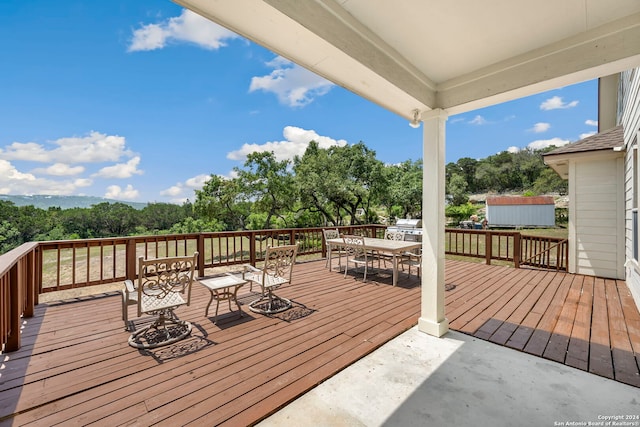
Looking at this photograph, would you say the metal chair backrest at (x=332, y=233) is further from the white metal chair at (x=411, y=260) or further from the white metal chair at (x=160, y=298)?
the white metal chair at (x=160, y=298)

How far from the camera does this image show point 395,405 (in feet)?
6.00

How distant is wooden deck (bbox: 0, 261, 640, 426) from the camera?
1.79 metres

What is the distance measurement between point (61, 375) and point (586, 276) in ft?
27.4

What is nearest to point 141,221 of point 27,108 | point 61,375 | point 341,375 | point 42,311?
point 27,108

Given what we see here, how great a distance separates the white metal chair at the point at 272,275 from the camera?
337 centimetres

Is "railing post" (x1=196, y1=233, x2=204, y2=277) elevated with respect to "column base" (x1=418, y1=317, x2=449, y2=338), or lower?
elevated

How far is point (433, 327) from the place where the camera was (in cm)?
287

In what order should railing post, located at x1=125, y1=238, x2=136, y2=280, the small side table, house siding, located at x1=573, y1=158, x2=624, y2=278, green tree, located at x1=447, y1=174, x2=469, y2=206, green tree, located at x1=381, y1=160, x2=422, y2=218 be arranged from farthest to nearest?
green tree, located at x1=447, y1=174, x2=469, y2=206 < green tree, located at x1=381, y1=160, x2=422, y2=218 < house siding, located at x1=573, y1=158, x2=624, y2=278 < railing post, located at x1=125, y1=238, x2=136, y2=280 < the small side table

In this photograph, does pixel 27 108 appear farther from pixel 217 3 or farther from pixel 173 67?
pixel 217 3

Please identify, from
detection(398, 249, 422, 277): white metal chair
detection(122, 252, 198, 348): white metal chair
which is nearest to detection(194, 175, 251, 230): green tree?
detection(398, 249, 422, 277): white metal chair

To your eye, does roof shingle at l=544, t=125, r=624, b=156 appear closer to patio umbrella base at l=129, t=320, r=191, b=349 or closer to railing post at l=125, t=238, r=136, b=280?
patio umbrella base at l=129, t=320, r=191, b=349

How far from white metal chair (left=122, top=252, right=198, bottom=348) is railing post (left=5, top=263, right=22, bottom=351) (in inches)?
32.9

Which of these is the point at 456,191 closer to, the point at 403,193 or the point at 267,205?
the point at 403,193

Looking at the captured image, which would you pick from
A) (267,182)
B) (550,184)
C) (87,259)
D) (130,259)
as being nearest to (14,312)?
(87,259)
